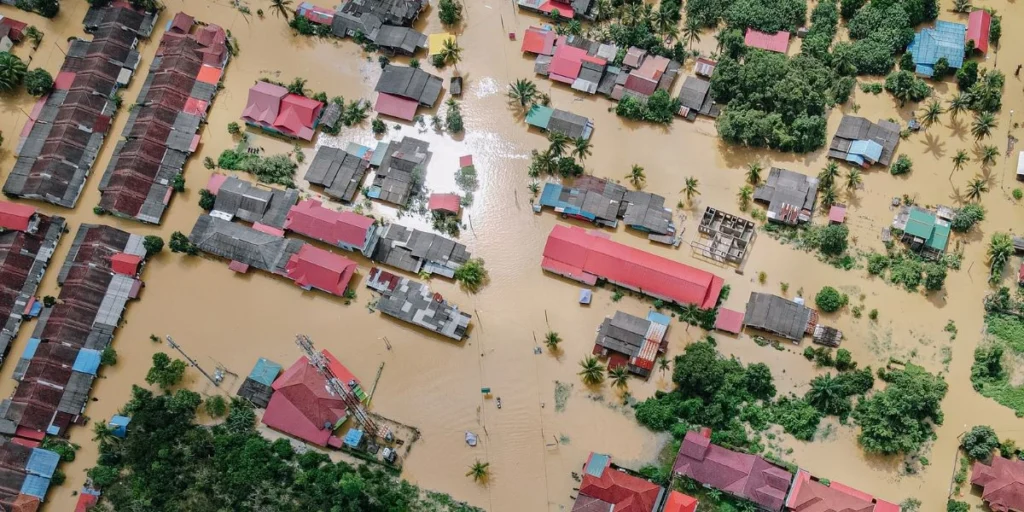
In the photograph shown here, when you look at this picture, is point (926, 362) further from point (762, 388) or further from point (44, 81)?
point (44, 81)

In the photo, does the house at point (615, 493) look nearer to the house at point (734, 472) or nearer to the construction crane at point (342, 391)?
A: the house at point (734, 472)

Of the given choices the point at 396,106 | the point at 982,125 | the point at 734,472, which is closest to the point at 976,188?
the point at 982,125

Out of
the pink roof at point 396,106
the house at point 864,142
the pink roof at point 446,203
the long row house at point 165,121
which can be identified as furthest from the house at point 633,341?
the long row house at point 165,121

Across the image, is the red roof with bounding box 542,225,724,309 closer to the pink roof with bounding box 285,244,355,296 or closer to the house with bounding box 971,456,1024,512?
the pink roof with bounding box 285,244,355,296

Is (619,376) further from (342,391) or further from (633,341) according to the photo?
(342,391)

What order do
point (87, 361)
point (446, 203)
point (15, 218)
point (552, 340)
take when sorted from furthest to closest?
point (446, 203), point (15, 218), point (87, 361), point (552, 340)

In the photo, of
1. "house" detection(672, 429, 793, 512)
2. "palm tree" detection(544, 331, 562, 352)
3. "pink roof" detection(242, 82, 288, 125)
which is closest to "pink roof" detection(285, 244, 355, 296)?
"pink roof" detection(242, 82, 288, 125)
